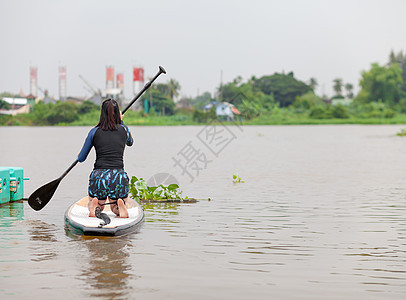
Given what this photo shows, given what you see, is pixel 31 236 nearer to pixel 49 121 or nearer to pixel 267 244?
pixel 267 244

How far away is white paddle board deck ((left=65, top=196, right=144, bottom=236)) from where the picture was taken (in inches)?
320

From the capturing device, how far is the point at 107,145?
843cm

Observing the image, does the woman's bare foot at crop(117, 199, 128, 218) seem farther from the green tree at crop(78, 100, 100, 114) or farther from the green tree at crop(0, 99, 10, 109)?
the green tree at crop(0, 99, 10, 109)

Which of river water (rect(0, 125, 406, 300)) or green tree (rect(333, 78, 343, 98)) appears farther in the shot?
green tree (rect(333, 78, 343, 98))

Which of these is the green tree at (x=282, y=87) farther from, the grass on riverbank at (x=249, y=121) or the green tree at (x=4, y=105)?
the green tree at (x=4, y=105)

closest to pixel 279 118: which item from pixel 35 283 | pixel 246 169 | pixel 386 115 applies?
pixel 386 115

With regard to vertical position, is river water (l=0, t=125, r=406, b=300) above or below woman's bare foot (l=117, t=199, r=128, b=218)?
below

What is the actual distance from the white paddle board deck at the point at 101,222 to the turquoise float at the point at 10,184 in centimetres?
234

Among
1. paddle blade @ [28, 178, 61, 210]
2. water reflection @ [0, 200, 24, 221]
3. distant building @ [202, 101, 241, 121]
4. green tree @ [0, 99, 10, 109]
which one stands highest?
green tree @ [0, 99, 10, 109]

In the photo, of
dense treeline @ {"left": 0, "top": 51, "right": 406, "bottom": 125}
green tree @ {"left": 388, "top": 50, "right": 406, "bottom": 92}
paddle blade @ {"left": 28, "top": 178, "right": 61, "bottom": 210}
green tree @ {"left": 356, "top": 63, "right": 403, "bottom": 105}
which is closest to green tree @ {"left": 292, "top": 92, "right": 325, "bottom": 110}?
dense treeline @ {"left": 0, "top": 51, "right": 406, "bottom": 125}

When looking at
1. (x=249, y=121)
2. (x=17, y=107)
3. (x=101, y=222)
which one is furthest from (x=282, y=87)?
(x=101, y=222)

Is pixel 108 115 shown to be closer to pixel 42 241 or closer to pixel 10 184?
pixel 42 241

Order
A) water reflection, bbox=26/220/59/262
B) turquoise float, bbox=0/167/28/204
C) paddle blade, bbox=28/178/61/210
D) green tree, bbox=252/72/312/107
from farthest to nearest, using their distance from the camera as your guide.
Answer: green tree, bbox=252/72/312/107, turquoise float, bbox=0/167/28/204, paddle blade, bbox=28/178/61/210, water reflection, bbox=26/220/59/262

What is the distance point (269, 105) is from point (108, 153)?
101468 millimetres
